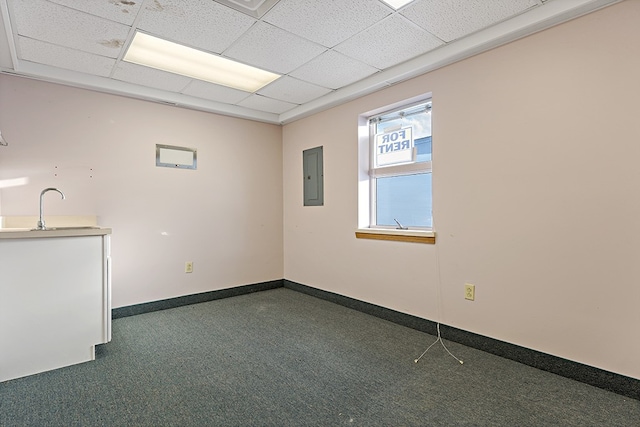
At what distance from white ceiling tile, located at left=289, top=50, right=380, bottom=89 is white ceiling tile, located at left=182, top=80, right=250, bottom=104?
74 cm

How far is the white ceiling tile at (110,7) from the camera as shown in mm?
1922

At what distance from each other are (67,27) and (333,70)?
6.23 feet

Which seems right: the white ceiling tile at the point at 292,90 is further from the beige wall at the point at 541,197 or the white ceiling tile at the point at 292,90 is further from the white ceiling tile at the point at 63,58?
the white ceiling tile at the point at 63,58

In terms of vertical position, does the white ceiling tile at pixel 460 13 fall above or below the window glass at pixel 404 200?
above

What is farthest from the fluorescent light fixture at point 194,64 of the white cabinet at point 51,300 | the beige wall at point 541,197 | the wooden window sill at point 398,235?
the wooden window sill at point 398,235

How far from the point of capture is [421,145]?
299cm

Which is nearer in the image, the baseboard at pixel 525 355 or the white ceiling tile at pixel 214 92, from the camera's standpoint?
the baseboard at pixel 525 355

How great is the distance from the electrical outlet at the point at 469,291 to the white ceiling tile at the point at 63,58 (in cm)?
326

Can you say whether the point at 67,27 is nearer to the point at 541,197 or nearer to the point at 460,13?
the point at 460,13

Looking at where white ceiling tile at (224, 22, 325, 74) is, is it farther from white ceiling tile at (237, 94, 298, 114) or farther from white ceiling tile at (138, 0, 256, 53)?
white ceiling tile at (237, 94, 298, 114)

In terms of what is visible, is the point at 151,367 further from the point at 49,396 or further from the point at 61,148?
the point at 61,148

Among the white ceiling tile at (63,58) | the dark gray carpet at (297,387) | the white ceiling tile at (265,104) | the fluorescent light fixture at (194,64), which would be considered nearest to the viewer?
the dark gray carpet at (297,387)

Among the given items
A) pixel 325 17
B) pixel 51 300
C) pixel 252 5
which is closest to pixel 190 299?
pixel 51 300

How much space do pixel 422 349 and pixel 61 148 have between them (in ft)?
11.3
